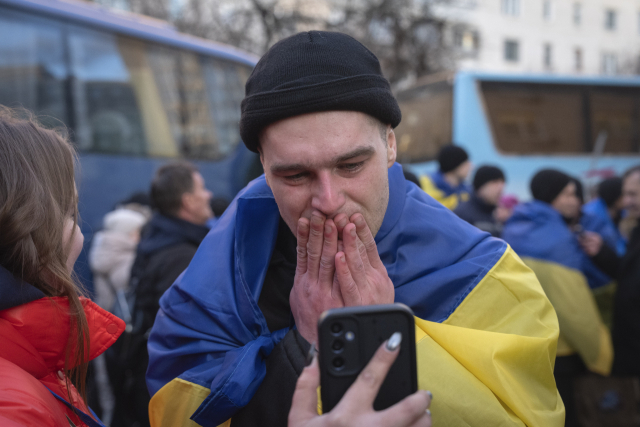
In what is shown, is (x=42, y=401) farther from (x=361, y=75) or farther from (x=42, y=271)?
(x=361, y=75)

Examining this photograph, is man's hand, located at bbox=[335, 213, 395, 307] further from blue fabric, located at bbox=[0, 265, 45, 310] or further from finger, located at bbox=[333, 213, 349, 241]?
blue fabric, located at bbox=[0, 265, 45, 310]

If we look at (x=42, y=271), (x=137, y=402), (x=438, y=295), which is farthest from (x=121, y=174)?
(x=438, y=295)

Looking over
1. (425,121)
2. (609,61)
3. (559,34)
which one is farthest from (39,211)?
(609,61)

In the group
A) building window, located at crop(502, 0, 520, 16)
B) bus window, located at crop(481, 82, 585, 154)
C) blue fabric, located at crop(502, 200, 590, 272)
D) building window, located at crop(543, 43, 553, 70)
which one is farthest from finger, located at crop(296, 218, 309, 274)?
building window, located at crop(543, 43, 553, 70)

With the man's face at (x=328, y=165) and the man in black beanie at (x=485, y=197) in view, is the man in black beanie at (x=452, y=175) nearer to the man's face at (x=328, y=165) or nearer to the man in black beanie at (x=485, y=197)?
the man in black beanie at (x=485, y=197)

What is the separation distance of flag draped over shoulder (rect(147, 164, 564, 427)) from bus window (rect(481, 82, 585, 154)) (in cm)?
838

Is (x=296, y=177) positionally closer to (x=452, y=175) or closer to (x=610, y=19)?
(x=452, y=175)

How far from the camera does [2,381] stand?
1144mm

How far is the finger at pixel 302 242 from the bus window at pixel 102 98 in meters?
5.50

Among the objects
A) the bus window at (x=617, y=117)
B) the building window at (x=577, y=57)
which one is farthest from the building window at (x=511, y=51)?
the bus window at (x=617, y=117)

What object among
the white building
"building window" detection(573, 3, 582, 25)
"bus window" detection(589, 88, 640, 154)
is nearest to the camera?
"bus window" detection(589, 88, 640, 154)

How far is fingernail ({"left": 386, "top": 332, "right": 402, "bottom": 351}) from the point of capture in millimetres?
918

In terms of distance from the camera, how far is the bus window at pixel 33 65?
5.63 meters

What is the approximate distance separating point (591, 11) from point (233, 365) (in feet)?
133
